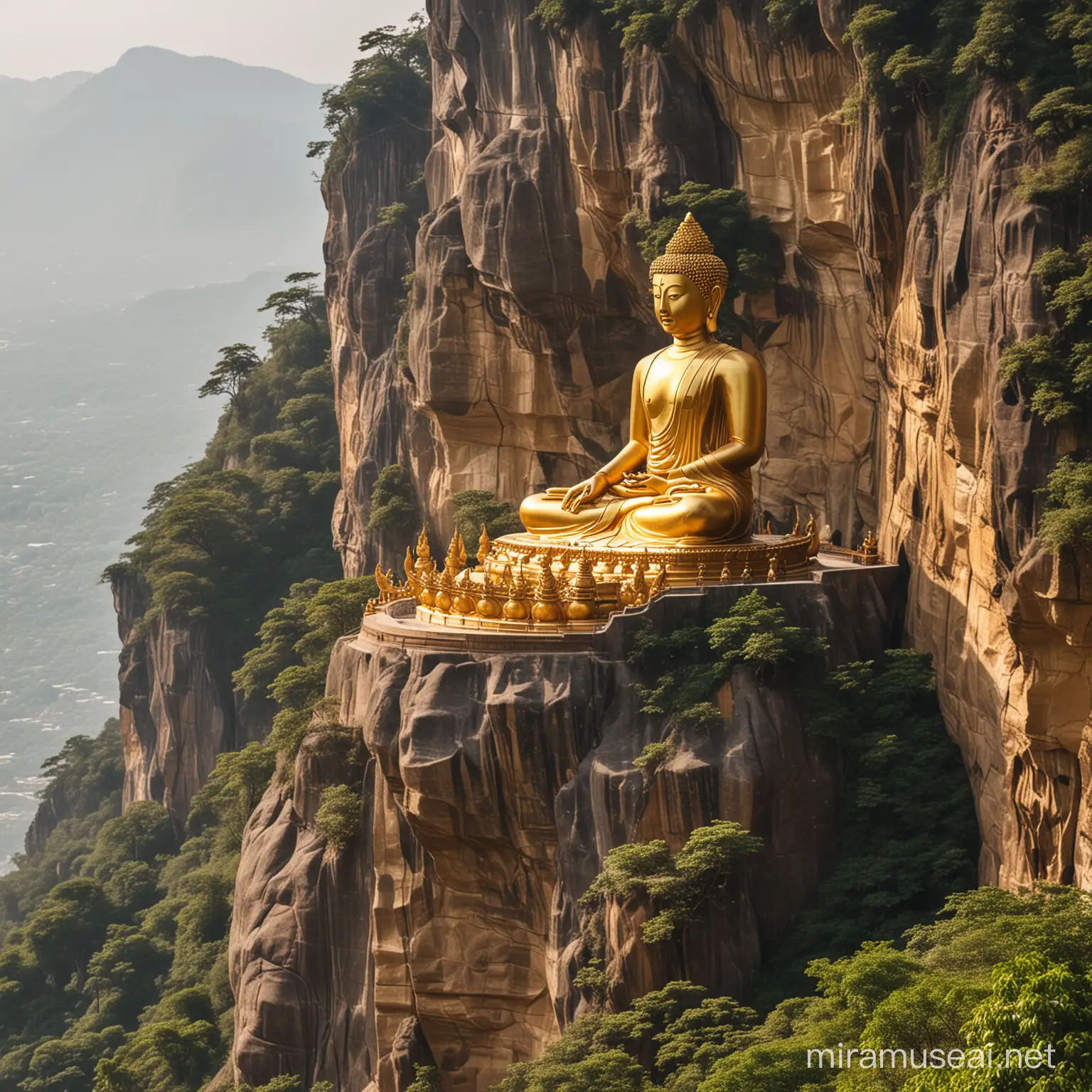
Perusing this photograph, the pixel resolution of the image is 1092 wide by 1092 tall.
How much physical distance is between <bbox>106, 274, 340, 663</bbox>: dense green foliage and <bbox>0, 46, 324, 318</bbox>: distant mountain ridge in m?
75.0

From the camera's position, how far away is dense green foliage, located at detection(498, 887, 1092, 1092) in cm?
1201

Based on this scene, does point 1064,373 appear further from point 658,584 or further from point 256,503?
point 256,503

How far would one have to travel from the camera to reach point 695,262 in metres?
22.7

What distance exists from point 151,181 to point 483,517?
100 m

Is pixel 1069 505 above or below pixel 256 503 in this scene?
below

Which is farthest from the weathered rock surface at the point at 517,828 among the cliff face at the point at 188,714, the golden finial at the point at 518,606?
the cliff face at the point at 188,714

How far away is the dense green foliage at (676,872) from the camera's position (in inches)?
737

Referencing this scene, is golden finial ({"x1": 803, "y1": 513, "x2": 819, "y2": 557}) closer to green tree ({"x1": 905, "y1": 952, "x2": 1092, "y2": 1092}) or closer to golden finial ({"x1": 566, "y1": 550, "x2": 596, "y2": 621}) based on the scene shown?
golden finial ({"x1": 566, "y1": 550, "x2": 596, "y2": 621})

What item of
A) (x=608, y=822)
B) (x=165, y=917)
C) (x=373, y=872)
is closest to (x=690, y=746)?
(x=608, y=822)

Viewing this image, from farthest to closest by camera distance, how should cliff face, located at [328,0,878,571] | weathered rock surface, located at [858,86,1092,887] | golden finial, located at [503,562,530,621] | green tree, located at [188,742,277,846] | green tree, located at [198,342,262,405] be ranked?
1. green tree, located at [198,342,262,405]
2. green tree, located at [188,742,277,846]
3. cliff face, located at [328,0,878,571]
4. golden finial, located at [503,562,530,621]
5. weathered rock surface, located at [858,86,1092,887]

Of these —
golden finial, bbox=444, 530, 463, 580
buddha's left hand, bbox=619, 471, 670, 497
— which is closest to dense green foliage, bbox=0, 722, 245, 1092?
golden finial, bbox=444, 530, 463, 580

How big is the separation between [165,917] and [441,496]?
350 inches

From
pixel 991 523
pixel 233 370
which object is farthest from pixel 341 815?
pixel 233 370

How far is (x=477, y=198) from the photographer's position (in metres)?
30.5
